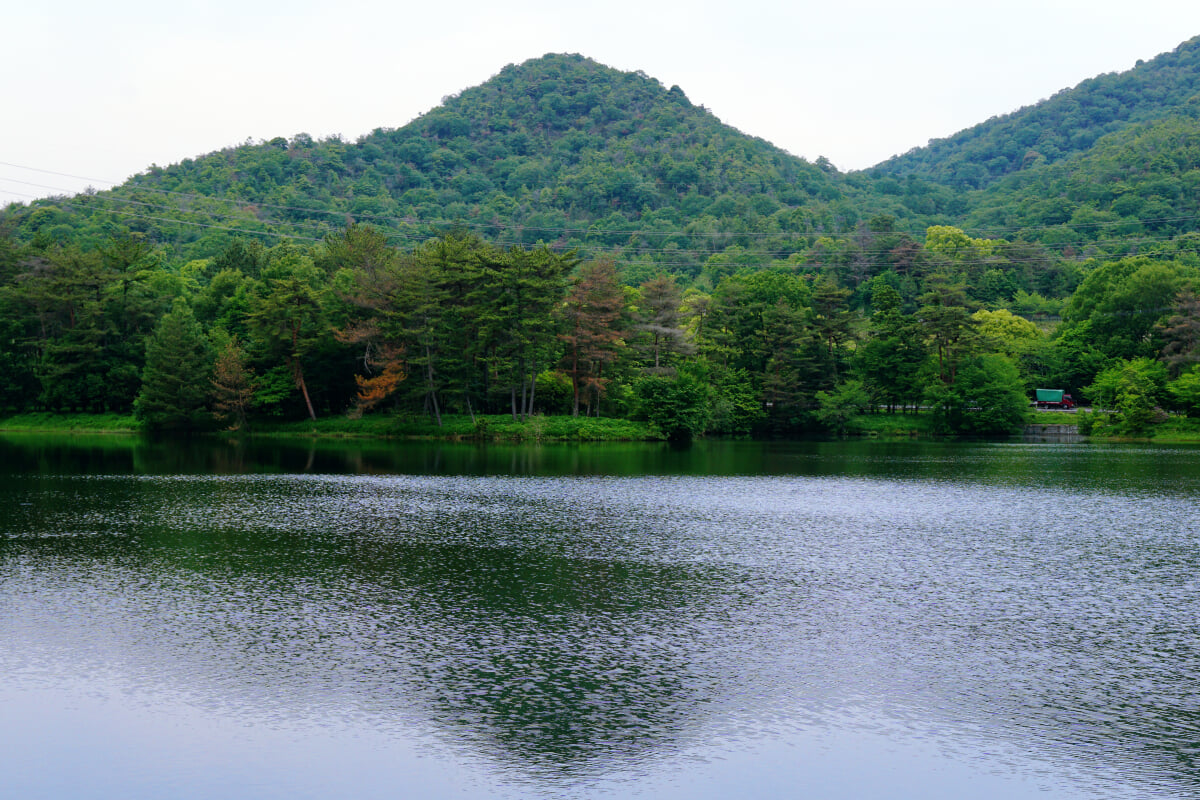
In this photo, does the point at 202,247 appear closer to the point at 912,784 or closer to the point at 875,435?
the point at 875,435

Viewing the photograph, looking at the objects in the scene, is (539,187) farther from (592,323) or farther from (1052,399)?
(592,323)

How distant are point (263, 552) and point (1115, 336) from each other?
265ft

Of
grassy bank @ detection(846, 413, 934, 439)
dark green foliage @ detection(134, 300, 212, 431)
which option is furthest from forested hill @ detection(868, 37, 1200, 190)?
dark green foliage @ detection(134, 300, 212, 431)

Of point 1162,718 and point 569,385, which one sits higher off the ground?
point 569,385

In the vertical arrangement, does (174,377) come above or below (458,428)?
above

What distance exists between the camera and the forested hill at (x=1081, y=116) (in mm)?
175625

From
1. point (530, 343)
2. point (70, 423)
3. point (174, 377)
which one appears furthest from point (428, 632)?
point (70, 423)

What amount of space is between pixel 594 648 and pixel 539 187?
499ft

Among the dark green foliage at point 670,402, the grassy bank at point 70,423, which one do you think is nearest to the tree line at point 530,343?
the dark green foliage at point 670,402

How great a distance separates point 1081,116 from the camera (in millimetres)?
181875

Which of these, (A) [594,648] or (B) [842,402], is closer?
(A) [594,648]

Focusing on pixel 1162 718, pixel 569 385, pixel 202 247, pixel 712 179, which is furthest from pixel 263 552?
pixel 712 179

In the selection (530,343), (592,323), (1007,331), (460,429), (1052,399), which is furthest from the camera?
(1007,331)

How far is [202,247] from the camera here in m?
112
